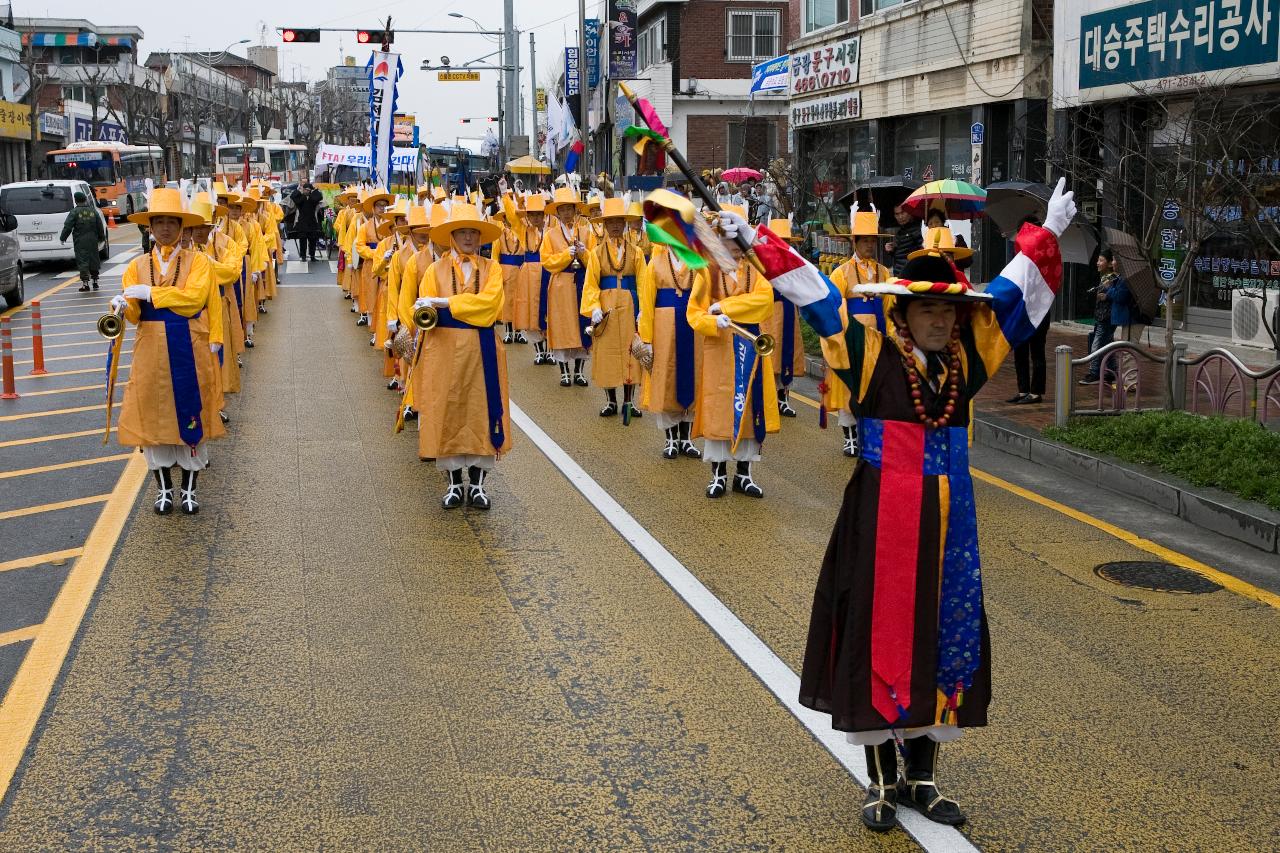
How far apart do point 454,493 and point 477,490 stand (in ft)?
0.49

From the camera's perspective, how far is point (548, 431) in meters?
12.3

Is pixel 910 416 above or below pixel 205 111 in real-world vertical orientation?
below

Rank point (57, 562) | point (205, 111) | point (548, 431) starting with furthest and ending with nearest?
point (205, 111) < point (548, 431) < point (57, 562)

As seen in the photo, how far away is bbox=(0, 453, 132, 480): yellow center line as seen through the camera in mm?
10641

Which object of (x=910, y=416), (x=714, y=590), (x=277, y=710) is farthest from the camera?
(x=714, y=590)

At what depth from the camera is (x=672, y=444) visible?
11.1 meters

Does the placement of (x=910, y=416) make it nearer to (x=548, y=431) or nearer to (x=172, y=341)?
(x=172, y=341)

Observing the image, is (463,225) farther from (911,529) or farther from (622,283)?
(911,529)

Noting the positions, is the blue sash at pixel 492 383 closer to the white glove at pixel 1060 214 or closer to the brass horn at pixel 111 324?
the brass horn at pixel 111 324

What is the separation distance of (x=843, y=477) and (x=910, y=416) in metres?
6.04

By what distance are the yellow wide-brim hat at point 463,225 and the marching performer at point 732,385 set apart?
1348 mm

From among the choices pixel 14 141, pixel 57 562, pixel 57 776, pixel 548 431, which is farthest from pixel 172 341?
pixel 14 141

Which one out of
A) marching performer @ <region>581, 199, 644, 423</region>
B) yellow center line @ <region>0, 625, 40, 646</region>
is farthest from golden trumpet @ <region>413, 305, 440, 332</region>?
marching performer @ <region>581, 199, 644, 423</region>

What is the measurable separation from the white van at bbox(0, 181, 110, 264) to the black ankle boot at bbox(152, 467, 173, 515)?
2486 centimetres
